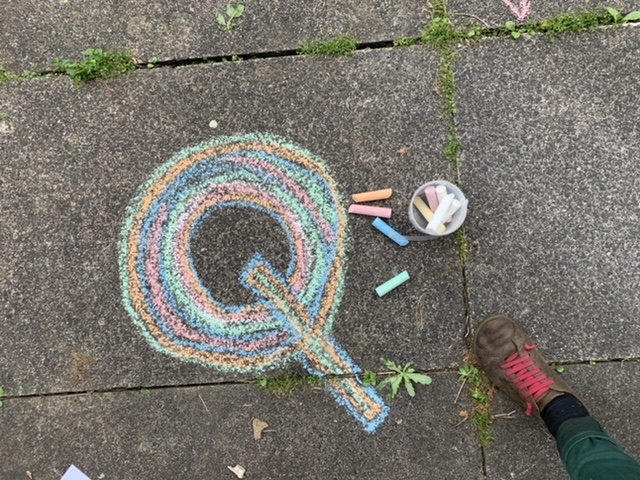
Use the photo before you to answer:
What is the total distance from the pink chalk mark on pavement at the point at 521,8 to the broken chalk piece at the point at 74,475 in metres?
3.18

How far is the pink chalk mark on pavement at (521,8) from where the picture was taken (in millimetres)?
2674

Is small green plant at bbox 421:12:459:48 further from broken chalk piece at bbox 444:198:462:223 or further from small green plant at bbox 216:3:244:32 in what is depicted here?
small green plant at bbox 216:3:244:32

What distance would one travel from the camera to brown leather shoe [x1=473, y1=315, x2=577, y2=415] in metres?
2.45

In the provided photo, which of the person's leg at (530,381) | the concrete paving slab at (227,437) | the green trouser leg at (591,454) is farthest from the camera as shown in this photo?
the concrete paving slab at (227,437)

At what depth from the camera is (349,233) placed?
2.60 m

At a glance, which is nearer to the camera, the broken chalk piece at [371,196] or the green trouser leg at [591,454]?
the green trouser leg at [591,454]

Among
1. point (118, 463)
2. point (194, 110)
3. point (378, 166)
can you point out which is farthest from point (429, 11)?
point (118, 463)

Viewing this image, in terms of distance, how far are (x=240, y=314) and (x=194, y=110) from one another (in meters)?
1.08

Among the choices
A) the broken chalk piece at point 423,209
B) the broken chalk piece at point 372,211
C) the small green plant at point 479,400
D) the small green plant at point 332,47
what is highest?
the small green plant at point 332,47

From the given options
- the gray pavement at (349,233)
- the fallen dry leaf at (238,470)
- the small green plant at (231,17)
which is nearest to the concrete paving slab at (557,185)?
the gray pavement at (349,233)

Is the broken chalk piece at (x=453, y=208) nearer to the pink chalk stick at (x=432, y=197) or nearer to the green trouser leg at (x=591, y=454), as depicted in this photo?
the pink chalk stick at (x=432, y=197)

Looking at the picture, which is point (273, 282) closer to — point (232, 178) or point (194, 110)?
point (232, 178)

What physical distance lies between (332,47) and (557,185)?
1.33 metres

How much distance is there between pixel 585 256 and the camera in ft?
8.34
